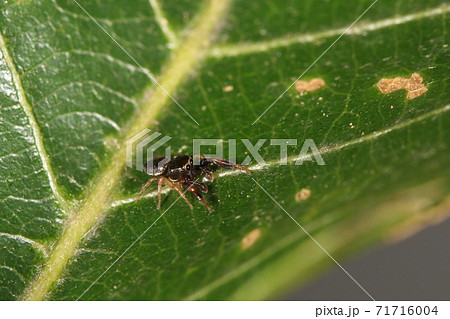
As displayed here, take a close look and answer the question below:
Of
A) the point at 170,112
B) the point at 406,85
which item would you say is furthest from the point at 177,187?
the point at 406,85

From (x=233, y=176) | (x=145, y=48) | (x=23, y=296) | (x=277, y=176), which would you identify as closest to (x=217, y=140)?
(x=233, y=176)

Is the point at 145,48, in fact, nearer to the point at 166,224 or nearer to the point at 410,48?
the point at 166,224

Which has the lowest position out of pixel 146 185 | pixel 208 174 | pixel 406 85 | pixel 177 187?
pixel 146 185

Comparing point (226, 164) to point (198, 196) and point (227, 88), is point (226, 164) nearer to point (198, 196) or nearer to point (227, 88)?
point (198, 196)

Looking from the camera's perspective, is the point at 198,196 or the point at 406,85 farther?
the point at 198,196

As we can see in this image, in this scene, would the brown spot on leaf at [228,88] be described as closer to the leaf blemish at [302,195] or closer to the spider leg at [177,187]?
the spider leg at [177,187]

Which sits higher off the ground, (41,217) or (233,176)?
(233,176)

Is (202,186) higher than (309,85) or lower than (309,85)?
lower
